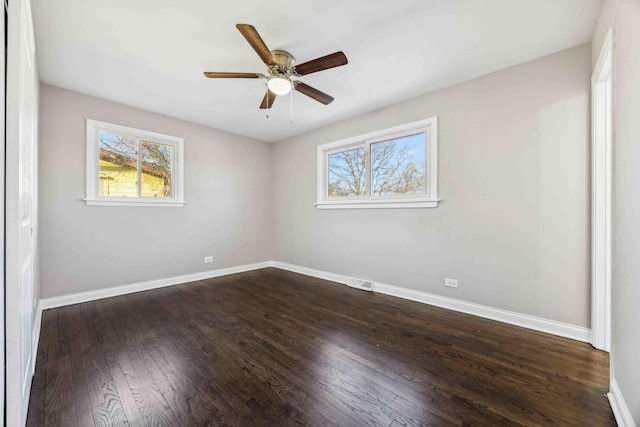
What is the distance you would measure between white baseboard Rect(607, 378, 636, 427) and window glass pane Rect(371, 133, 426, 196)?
7.23ft

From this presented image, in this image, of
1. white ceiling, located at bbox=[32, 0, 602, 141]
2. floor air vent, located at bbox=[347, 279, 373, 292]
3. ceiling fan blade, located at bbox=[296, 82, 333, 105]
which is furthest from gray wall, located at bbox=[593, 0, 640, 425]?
floor air vent, located at bbox=[347, 279, 373, 292]

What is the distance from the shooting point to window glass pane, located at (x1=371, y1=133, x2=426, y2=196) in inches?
129

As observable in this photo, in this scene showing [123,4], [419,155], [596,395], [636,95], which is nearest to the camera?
[636,95]

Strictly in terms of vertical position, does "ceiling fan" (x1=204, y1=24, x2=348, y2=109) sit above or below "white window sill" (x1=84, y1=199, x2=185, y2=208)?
above

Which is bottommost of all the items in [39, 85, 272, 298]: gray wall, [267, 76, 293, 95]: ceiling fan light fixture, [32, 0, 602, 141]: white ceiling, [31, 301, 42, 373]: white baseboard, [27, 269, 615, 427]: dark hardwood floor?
[27, 269, 615, 427]: dark hardwood floor

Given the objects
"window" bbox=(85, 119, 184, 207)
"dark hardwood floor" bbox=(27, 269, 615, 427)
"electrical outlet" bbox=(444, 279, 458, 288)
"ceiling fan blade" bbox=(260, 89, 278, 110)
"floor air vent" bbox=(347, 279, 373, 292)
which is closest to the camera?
"dark hardwood floor" bbox=(27, 269, 615, 427)

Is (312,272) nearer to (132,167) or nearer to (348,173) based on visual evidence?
(348,173)

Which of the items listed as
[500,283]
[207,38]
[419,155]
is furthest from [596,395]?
[207,38]

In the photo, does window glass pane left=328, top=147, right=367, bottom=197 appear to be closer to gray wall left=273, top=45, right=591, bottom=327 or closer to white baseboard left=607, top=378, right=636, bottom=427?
gray wall left=273, top=45, right=591, bottom=327

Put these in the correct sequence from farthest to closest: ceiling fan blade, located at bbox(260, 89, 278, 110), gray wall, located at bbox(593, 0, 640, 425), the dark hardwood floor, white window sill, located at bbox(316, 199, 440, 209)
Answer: white window sill, located at bbox(316, 199, 440, 209)
ceiling fan blade, located at bbox(260, 89, 278, 110)
the dark hardwood floor
gray wall, located at bbox(593, 0, 640, 425)

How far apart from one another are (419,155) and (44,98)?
14.4 feet

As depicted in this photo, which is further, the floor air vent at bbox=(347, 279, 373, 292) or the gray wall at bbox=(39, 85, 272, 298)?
the floor air vent at bbox=(347, 279, 373, 292)

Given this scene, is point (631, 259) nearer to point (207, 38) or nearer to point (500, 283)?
point (500, 283)

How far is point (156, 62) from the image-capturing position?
8.16 ft
